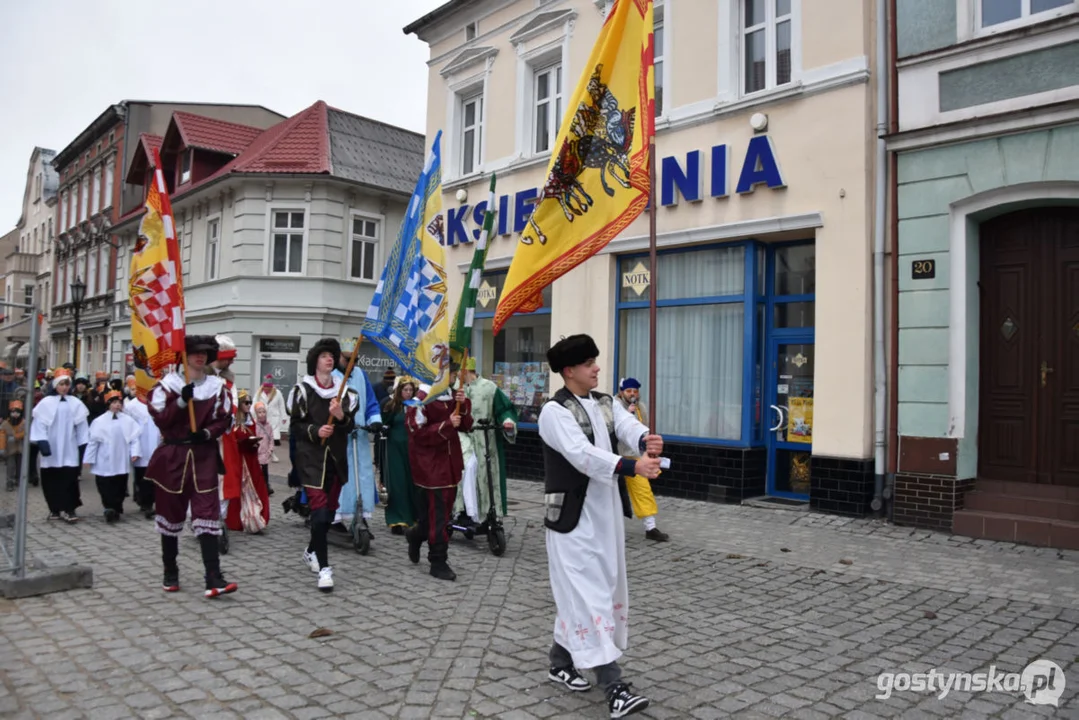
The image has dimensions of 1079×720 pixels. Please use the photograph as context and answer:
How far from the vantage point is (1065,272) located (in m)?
8.34

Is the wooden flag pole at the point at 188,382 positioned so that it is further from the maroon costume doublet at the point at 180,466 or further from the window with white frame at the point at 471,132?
the window with white frame at the point at 471,132

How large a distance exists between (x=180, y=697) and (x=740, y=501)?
25.5ft

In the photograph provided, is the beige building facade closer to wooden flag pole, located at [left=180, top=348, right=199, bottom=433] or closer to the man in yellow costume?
the man in yellow costume

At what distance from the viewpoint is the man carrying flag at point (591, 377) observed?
399cm

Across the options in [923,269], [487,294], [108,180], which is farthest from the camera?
[108,180]

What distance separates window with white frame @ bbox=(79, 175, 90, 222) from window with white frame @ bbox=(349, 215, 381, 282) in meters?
19.3

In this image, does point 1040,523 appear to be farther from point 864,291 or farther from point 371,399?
point 371,399

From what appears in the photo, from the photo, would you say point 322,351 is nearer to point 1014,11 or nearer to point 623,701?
point 623,701

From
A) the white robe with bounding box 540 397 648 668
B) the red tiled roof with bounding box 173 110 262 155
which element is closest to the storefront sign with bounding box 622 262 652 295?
the white robe with bounding box 540 397 648 668

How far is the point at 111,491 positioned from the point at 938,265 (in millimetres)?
9715

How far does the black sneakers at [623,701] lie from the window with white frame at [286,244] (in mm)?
20599

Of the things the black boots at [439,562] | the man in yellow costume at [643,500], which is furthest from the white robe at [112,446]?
the man in yellow costume at [643,500]

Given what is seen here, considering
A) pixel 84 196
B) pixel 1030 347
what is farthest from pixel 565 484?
pixel 84 196

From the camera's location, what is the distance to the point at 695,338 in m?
11.4
